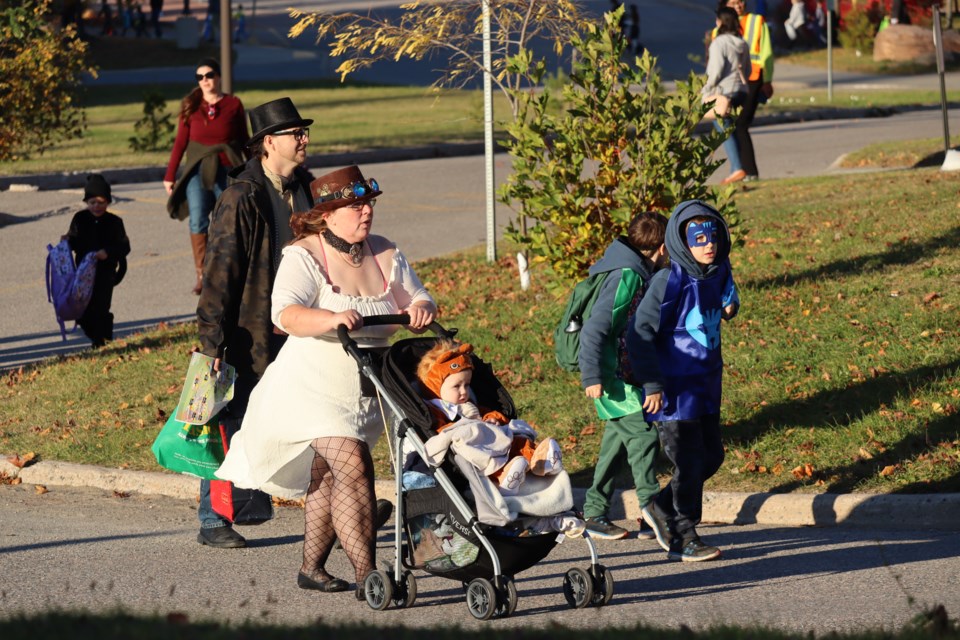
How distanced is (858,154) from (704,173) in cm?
1021

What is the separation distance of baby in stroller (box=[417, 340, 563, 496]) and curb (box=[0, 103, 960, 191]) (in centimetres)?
1596

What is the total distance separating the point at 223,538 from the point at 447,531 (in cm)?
187

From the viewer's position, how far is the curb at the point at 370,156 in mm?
21203

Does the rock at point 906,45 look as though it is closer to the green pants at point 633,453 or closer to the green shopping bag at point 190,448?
the green pants at point 633,453

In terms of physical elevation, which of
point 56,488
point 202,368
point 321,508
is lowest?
point 56,488

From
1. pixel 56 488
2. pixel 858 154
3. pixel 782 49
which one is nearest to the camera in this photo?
pixel 56 488

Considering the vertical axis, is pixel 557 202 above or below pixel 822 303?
above

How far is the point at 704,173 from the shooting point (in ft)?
35.1

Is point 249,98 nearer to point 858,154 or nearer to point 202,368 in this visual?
point 858,154

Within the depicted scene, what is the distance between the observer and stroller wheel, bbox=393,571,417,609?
20.1 feet

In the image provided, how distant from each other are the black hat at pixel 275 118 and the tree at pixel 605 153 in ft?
12.1

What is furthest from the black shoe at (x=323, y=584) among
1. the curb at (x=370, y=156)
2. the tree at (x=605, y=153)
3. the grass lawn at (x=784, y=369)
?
the curb at (x=370, y=156)

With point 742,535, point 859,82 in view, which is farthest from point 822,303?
point 859,82

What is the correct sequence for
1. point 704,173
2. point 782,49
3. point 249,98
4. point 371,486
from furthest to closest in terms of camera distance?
point 782,49, point 249,98, point 704,173, point 371,486
